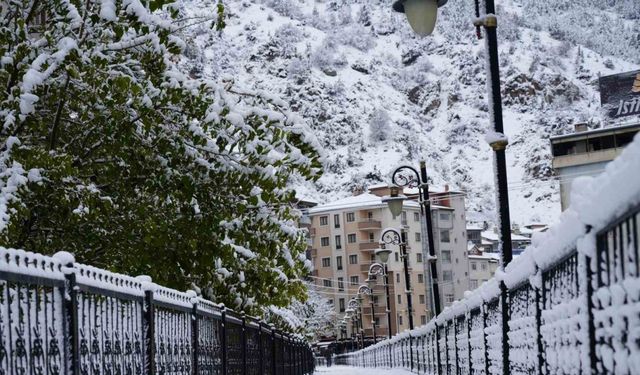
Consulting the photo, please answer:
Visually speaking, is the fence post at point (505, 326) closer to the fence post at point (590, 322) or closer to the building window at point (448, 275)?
the fence post at point (590, 322)


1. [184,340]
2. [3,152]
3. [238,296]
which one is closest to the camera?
[184,340]

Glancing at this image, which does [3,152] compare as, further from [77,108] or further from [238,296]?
[238,296]

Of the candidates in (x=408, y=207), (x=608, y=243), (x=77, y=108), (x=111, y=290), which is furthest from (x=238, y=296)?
(x=408, y=207)

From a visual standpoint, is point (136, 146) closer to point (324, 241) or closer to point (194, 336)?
point (194, 336)

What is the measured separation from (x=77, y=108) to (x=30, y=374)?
864 centimetres

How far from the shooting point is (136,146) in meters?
12.3

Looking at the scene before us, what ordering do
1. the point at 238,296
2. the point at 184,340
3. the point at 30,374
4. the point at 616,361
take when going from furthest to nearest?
the point at 238,296, the point at 184,340, the point at 30,374, the point at 616,361

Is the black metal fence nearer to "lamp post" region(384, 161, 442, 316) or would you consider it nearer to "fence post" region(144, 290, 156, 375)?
"fence post" region(144, 290, 156, 375)

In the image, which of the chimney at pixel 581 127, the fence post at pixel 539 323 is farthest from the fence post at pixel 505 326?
the chimney at pixel 581 127

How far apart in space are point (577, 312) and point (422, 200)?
19.0 meters

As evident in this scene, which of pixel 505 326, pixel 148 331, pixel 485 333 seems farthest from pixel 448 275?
pixel 148 331

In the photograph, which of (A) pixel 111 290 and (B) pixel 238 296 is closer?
(A) pixel 111 290

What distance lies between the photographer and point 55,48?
A: 36.1 feet

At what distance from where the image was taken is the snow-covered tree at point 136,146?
1082cm
